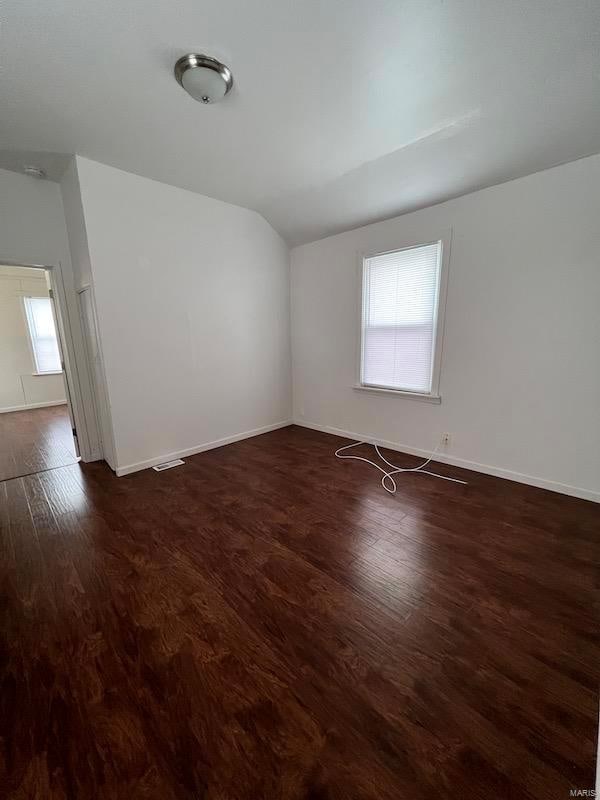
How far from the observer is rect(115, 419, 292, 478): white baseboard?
124 inches

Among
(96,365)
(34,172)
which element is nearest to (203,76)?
(34,172)

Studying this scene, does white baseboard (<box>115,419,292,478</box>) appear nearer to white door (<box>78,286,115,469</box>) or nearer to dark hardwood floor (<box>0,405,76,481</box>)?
white door (<box>78,286,115,469</box>)

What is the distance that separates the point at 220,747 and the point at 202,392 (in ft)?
9.95

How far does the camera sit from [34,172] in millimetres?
2830

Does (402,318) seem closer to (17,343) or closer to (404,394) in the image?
(404,394)

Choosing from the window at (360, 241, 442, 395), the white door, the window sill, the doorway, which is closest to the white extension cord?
the window sill

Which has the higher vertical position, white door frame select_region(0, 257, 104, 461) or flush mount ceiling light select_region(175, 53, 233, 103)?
flush mount ceiling light select_region(175, 53, 233, 103)

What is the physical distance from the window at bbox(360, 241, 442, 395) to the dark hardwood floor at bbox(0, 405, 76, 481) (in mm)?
3761

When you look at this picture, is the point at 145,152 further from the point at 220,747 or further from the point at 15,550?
the point at 220,747

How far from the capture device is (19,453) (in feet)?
12.5

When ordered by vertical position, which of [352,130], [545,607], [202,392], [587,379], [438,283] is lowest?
[545,607]

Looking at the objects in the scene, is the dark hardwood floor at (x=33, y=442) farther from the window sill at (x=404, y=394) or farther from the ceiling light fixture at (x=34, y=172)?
the window sill at (x=404, y=394)

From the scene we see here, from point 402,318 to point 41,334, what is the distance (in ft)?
22.2

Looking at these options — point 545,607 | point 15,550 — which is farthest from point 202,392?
point 545,607
